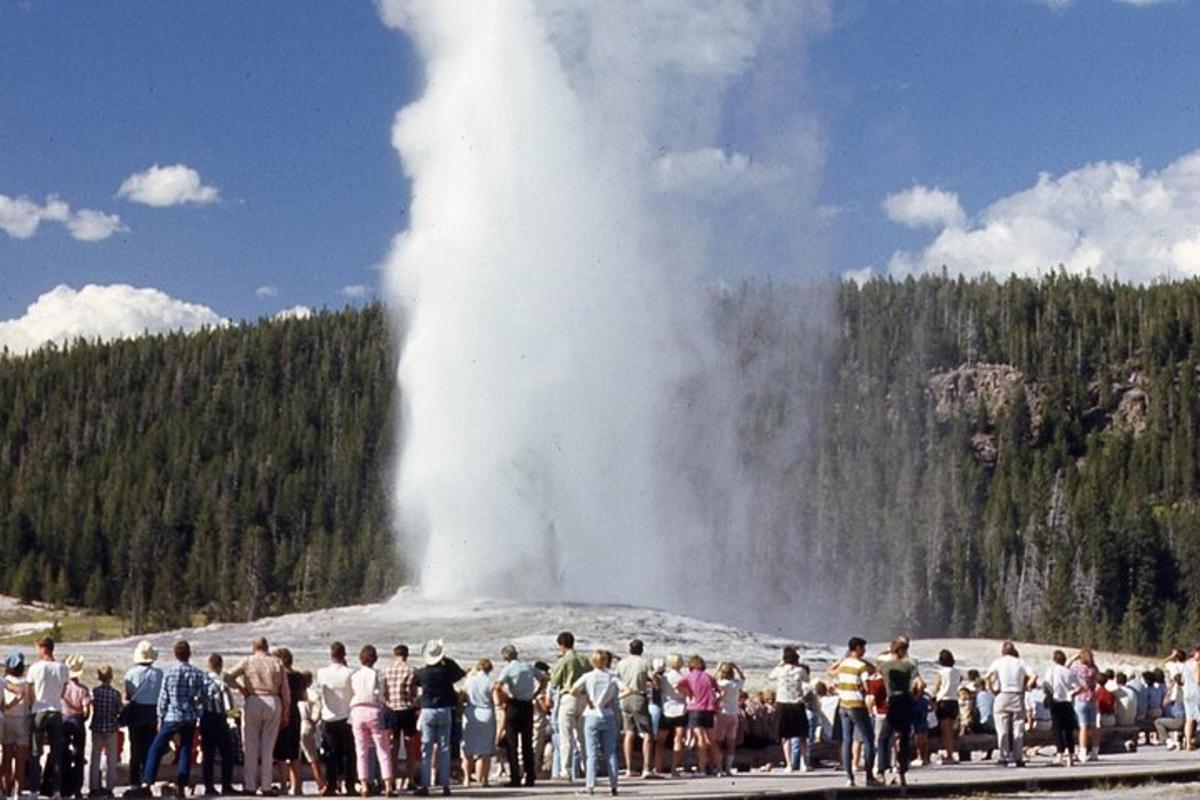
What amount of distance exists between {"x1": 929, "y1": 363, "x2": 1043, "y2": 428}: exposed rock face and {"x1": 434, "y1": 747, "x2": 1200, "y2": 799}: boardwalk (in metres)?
133

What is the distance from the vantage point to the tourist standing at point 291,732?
16.9 meters

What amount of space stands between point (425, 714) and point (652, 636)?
2237 cm

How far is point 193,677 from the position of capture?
1625 centimetres

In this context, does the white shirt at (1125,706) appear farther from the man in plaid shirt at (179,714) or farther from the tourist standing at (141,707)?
the tourist standing at (141,707)

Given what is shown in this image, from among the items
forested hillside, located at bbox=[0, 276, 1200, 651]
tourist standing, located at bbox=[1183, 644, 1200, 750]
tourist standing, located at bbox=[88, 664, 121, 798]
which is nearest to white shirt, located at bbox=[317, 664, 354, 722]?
tourist standing, located at bbox=[88, 664, 121, 798]


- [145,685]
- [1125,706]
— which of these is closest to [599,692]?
[145,685]

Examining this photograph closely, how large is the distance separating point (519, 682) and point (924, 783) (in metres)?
4.25

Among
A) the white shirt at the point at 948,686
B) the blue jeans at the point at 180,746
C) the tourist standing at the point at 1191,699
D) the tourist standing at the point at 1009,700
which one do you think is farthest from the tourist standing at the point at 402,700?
the tourist standing at the point at 1191,699

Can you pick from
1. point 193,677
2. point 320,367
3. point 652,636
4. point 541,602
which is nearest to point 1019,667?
point 193,677

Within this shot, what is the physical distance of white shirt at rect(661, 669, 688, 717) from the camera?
19.3m

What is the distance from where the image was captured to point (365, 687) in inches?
647

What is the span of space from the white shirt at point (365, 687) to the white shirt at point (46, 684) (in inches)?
105

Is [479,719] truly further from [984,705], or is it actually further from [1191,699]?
[1191,699]

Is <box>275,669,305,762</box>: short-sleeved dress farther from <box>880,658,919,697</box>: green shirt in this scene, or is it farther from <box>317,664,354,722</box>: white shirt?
<box>880,658,919,697</box>: green shirt
